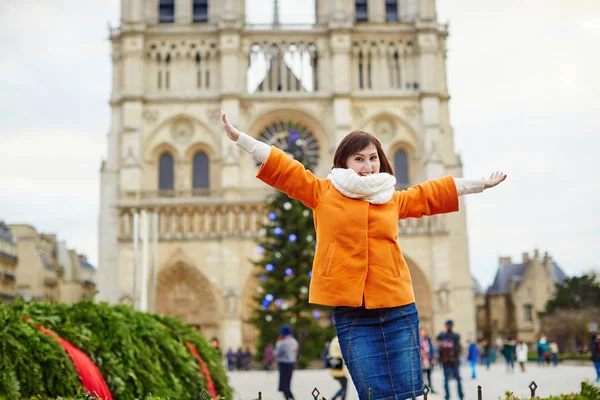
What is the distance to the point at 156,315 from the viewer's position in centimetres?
846

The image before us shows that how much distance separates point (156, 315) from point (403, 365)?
17.6 feet

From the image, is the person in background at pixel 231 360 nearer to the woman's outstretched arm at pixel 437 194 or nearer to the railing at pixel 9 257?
the railing at pixel 9 257

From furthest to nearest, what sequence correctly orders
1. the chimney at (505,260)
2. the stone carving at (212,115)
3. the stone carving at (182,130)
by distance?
1. the chimney at (505,260)
2. the stone carving at (182,130)
3. the stone carving at (212,115)

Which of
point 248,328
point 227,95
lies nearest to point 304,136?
point 227,95

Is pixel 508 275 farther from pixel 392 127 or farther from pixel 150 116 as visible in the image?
pixel 150 116

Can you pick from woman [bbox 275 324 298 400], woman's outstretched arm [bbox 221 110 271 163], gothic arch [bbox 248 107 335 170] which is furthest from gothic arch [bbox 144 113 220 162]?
woman's outstretched arm [bbox 221 110 271 163]

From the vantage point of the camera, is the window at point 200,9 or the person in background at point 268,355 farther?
the window at point 200,9

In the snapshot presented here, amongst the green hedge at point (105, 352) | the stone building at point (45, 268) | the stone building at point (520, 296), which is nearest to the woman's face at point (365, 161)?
the green hedge at point (105, 352)

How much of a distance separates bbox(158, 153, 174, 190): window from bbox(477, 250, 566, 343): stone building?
21764mm

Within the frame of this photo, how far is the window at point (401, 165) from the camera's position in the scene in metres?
36.0

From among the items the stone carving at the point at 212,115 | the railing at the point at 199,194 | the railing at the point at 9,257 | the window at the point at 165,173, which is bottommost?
the railing at the point at 9,257

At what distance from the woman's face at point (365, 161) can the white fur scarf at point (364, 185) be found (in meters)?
0.08

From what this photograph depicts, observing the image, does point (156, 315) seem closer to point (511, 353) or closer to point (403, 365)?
point (403, 365)

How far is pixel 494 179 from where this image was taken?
150 inches
